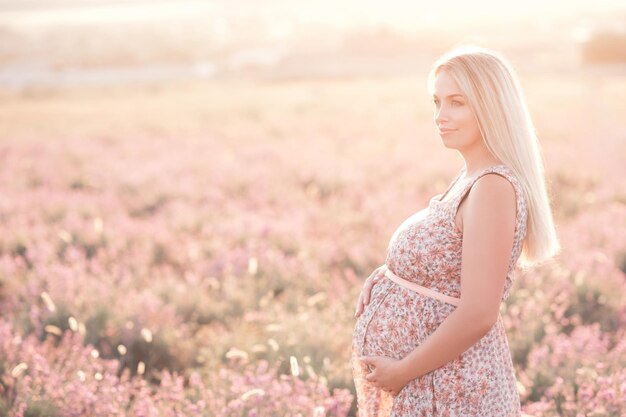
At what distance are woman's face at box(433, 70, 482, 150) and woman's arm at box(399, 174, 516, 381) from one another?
0.21 meters

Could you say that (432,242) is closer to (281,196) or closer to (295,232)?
(295,232)

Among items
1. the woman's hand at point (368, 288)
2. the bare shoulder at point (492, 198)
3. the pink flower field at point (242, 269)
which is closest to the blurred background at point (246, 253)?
the pink flower field at point (242, 269)

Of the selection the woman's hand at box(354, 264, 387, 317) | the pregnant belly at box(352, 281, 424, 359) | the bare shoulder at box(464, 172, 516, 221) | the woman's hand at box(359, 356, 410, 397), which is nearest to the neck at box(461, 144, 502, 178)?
the bare shoulder at box(464, 172, 516, 221)

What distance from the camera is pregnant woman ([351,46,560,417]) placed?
2.13m

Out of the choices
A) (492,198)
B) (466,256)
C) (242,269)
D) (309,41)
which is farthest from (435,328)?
(309,41)

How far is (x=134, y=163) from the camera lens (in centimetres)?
1186

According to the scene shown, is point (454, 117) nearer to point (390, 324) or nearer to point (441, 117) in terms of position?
point (441, 117)

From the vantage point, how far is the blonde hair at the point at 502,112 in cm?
220

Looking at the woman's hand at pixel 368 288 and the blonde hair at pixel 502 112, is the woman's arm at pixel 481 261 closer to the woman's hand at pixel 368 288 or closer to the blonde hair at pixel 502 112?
the blonde hair at pixel 502 112

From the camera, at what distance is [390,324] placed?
Result: 249 centimetres

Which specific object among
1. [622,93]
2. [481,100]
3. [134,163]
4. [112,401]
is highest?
[481,100]

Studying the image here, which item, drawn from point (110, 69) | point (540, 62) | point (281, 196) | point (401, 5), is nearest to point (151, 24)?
point (401, 5)

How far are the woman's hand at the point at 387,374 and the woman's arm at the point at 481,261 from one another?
20cm

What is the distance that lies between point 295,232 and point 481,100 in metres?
5.20
